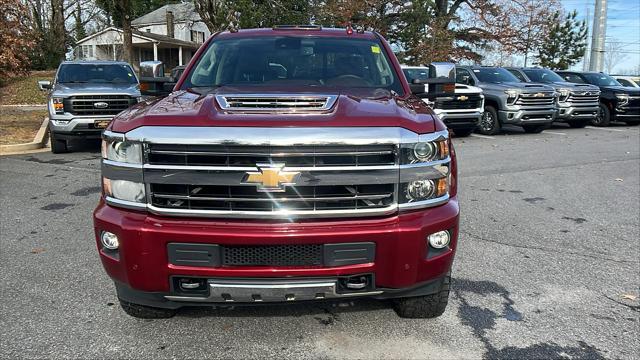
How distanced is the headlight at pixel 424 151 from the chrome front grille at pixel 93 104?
30.3ft

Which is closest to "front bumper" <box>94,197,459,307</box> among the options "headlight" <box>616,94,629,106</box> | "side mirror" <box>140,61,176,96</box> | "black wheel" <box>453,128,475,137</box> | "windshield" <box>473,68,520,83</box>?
"side mirror" <box>140,61,176,96</box>

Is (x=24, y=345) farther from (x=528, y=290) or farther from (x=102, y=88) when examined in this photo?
(x=102, y=88)

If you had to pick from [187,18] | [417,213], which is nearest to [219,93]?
[417,213]

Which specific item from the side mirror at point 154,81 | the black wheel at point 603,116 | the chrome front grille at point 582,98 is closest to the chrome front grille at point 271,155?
the side mirror at point 154,81

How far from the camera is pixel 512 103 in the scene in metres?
14.2

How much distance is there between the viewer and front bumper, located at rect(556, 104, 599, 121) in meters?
16.0

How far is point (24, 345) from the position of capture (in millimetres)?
3150

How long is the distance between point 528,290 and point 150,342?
8.89ft

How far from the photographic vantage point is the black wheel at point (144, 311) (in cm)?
332

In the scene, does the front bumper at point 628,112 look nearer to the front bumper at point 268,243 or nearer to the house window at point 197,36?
the front bumper at point 268,243

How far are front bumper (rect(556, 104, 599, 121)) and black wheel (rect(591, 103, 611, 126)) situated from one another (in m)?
1.40

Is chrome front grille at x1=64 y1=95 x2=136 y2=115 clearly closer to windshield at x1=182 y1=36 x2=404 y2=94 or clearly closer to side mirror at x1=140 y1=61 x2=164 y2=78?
side mirror at x1=140 y1=61 x2=164 y2=78

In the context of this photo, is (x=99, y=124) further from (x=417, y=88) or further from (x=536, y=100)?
(x=536, y=100)

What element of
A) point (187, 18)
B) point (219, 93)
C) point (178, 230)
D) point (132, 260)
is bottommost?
point (132, 260)
